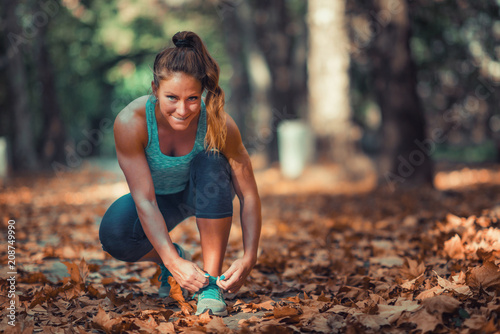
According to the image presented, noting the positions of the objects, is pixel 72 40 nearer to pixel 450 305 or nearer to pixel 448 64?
pixel 448 64

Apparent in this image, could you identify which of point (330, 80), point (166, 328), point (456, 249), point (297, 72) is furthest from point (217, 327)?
point (297, 72)

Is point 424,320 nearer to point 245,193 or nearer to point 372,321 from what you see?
point 372,321

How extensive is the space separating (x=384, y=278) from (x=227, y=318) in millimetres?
968

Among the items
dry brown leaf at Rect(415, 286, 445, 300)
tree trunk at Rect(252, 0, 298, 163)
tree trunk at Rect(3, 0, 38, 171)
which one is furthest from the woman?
tree trunk at Rect(3, 0, 38, 171)

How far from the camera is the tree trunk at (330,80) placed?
10094 millimetres

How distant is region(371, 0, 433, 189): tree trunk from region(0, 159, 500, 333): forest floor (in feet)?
4.47

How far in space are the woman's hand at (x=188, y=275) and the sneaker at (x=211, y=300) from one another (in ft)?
0.25

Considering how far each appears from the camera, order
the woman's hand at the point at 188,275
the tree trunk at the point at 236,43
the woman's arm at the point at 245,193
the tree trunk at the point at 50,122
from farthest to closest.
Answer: the tree trunk at the point at 50,122 → the tree trunk at the point at 236,43 → the woman's arm at the point at 245,193 → the woman's hand at the point at 188,275

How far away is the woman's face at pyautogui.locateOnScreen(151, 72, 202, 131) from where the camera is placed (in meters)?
2.40

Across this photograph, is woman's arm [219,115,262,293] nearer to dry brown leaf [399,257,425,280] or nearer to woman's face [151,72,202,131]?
woman's face [151,72,202,131]

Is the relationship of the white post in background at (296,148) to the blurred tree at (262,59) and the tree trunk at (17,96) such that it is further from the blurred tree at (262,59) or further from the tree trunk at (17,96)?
the tree trunk at (17,96)

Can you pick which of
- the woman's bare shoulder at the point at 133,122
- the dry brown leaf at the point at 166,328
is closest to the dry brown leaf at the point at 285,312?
the dry brown leaf at the point at 166,328

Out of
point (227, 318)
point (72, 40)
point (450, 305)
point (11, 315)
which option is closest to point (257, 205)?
point (227, 318)

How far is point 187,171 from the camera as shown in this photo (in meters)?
2.80
